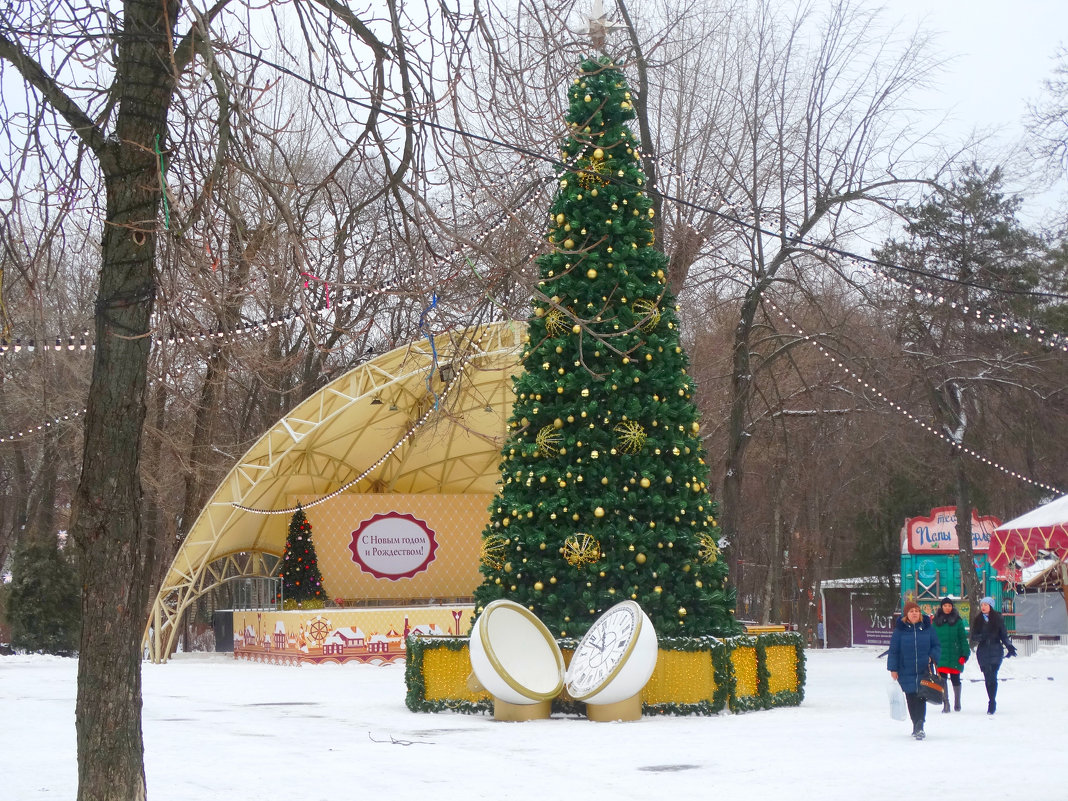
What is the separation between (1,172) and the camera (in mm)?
6242

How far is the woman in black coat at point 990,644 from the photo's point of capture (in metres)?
13.8

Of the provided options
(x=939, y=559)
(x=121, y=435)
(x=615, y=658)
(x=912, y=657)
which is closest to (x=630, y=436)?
(x=615, y=658)

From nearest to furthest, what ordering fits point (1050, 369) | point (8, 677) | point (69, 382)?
point (8, 677) → point (69, 382) → point (1050, 369)

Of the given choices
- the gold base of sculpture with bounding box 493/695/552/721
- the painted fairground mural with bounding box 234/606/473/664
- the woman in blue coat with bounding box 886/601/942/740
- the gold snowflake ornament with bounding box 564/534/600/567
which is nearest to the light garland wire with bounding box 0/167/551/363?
the gold snowflake ornament with bounding box 564/534/600/567

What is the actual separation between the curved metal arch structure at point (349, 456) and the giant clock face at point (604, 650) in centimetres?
793

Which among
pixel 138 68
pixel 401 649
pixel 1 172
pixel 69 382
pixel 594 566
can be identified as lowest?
pixel 401 649

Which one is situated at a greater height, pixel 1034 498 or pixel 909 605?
pixel 1034 498

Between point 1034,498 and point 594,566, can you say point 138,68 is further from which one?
point 1034,498

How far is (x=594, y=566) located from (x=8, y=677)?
35.4 ft

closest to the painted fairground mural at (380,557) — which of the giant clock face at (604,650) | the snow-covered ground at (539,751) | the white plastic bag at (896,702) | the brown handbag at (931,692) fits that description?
the snow-covered ground at (539,751)

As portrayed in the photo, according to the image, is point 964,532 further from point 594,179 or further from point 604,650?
point 604,650

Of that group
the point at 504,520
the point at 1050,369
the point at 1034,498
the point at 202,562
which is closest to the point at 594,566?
the point at 504,520

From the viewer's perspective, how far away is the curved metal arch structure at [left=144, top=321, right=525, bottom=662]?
23.1m

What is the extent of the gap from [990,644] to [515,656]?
570 centimetres
